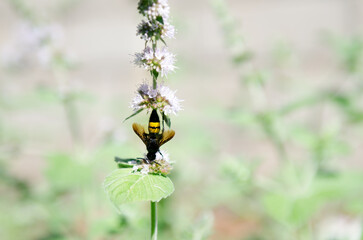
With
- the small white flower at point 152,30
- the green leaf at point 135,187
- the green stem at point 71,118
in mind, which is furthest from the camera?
the green stem at point 71,118

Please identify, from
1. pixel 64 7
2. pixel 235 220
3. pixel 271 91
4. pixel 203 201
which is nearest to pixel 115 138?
pixel 203 201

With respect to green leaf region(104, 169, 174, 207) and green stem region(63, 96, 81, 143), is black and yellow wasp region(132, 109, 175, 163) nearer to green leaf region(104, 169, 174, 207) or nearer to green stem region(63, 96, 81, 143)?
green leaf region(104, 169, 174, 207)

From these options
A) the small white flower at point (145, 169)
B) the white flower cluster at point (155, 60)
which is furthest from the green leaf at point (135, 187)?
the white flower cluster at point (155, 60)

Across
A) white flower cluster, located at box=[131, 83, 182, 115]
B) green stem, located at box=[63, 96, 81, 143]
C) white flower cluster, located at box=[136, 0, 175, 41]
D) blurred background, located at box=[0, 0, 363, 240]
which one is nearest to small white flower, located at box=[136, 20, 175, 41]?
white flower cluster, located at box=[136, 0, 175, 41]

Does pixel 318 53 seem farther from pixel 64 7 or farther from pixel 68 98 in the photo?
pixel 68 98

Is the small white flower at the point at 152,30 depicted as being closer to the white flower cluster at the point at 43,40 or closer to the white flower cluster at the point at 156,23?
the white flower cluster at the point at 156,23
